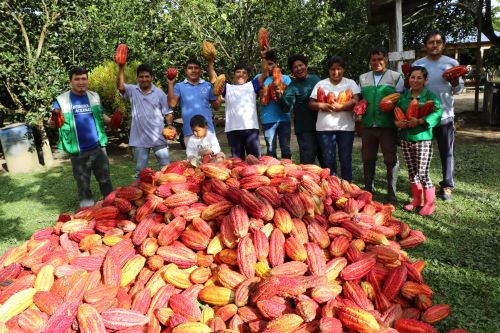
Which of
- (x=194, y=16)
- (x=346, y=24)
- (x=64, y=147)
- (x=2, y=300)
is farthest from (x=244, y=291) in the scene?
(x=346, y=24)

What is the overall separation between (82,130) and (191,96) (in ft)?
4.45

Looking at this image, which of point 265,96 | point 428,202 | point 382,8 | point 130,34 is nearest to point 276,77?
point 265,96

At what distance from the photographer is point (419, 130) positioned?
4.23m

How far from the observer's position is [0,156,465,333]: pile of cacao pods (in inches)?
89.1

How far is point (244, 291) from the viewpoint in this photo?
2.43 m

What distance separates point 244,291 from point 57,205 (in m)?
4.43

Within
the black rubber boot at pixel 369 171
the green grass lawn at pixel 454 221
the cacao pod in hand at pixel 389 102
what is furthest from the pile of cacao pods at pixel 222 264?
the black rubber boot at pixel 369 171

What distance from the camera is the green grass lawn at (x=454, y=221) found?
282 cm

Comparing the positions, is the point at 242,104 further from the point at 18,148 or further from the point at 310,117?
the point at 18,148

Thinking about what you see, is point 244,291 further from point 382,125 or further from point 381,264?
point 382,125

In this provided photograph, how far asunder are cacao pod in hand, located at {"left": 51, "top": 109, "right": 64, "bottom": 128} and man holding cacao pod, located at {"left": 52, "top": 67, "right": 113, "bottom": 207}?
11mm

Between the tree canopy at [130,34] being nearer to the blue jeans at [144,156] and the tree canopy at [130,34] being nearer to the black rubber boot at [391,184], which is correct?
the blue jeans at [144,156]

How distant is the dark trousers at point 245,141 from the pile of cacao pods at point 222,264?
1610 millimetres

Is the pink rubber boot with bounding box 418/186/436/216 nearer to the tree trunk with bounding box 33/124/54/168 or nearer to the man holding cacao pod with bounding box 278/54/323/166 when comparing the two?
the man holding cacao pod with bounding box 278/54/323/166
